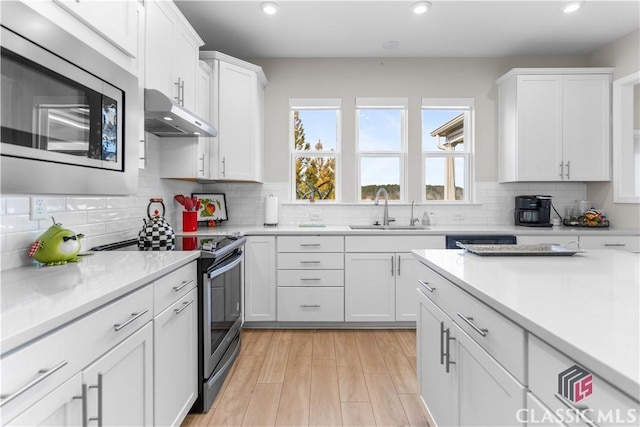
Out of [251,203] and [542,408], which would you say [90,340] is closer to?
[542,408]

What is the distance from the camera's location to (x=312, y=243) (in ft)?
10.2

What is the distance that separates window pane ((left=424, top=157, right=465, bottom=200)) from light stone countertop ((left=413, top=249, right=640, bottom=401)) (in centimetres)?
220

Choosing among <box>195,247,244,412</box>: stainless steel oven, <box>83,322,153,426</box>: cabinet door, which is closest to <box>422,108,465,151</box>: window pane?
<box>195,247,244,412</box>: stainless steel oven

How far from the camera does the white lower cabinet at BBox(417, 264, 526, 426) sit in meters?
0.94

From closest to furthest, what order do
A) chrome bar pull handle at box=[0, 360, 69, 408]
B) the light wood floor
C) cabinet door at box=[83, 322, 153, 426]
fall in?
1. chrome bar pull handle at box=[0, 360, 69, 408]
2. cabinet door at box=[83, 322, 153, 426]
3. the light wood floor

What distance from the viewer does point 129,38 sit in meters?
1.66

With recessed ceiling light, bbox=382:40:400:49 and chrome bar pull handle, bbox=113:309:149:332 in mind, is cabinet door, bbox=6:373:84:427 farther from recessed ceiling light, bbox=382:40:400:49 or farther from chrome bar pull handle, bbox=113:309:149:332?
recessed ceiling light, bbox=382:40:400:49

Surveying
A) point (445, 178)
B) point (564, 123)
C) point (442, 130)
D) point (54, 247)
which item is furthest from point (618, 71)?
point (54, 247)

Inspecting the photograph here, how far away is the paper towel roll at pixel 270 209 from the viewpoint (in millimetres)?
3496

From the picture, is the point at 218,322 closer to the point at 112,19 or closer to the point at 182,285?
the point at 182,285

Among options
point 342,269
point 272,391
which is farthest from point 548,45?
point 272,391

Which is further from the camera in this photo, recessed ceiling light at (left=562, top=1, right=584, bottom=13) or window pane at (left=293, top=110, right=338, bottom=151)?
window pane at (left=293, top=110, right=338, bottom=151)

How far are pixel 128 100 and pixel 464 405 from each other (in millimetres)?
1847

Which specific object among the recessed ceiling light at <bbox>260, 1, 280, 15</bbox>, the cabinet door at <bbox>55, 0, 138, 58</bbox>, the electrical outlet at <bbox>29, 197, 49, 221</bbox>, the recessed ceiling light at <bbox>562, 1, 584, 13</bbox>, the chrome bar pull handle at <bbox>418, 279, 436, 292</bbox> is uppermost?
the recessed ceiling light at <bbox>562, 1, 584, 13</bbox>
